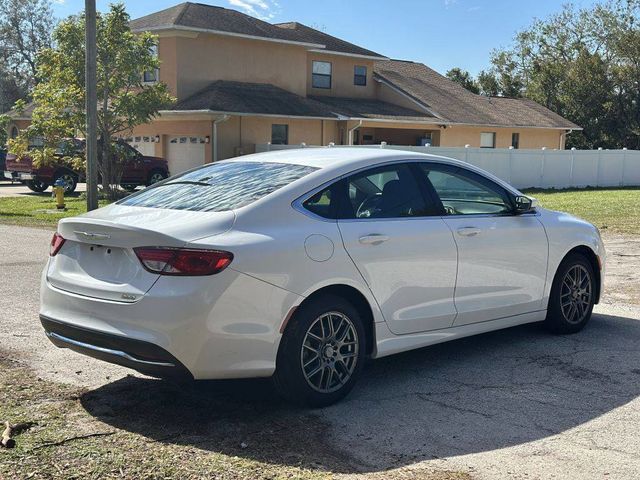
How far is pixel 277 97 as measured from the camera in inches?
1205

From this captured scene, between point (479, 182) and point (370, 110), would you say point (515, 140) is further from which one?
point (479, 182)

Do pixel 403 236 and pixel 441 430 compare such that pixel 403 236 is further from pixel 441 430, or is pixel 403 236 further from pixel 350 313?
pixel 441 430

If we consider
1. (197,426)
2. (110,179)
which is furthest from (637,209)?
(197,426)

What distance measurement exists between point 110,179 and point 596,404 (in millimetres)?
20676

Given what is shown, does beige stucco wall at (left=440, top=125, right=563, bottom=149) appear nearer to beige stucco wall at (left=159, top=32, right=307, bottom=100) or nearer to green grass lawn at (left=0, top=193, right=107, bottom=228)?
Result: beige stucco wall at (left=159, top=32, right=307, bottom=100)

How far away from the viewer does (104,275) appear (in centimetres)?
457

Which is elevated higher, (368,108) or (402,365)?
(368,108)

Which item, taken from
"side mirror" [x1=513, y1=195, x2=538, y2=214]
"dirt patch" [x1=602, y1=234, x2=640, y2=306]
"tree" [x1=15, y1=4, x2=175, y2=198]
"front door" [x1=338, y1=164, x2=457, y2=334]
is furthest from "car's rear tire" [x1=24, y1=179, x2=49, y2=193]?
"front door" [x1=338, y1=164, x2=457, y2=334]

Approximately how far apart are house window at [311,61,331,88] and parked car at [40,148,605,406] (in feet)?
96.4

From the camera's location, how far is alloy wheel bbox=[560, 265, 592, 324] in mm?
6672

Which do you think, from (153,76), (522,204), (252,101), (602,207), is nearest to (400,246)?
(522,204)

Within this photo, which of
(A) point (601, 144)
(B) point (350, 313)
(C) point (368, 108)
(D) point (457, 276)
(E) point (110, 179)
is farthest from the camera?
(A) point (601, 144)

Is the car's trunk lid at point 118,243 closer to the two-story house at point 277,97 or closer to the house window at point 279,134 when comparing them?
the two-story house at point 277,97

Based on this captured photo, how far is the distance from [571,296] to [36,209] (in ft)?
54.1
